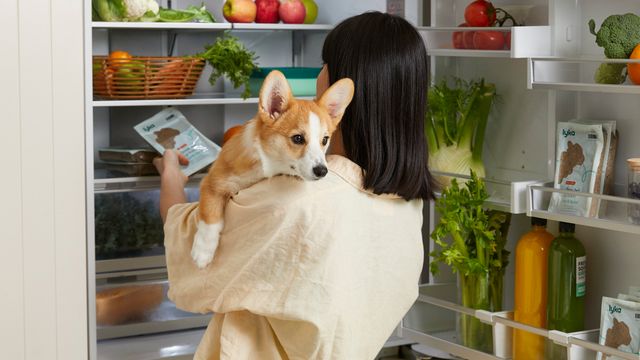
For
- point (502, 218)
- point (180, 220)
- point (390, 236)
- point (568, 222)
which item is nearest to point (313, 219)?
point (390, 236)

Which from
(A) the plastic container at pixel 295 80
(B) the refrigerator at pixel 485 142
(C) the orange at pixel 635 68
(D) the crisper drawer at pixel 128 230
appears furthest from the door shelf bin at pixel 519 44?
(D) the crisper drawer at pixel 128 230

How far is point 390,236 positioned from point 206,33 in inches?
55.6

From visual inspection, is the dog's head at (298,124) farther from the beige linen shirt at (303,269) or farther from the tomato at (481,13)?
the tomato at (481,13)

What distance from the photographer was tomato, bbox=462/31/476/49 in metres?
2.26

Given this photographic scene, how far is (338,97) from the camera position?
1632mm

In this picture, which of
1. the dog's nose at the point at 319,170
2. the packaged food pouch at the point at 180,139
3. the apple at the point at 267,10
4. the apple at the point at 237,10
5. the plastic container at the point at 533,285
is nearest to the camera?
the dog's nose at the point at 319,170

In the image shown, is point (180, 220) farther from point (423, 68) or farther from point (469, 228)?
point (469, 228)

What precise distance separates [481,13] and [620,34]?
0.45 metres

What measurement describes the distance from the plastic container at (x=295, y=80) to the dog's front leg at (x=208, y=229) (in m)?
1.13

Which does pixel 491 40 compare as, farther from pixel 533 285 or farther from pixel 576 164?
pixel 533 285

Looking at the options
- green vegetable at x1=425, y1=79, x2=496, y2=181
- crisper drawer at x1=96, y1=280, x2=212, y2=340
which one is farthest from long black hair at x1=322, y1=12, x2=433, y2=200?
crisper drawer at x1=96, y1=280, x2=212, y2=340

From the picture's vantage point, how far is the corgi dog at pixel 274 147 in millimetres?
1598

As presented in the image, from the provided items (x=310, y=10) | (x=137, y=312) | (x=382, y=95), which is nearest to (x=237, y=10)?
(x=310, y=10)

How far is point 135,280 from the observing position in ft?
9.57
